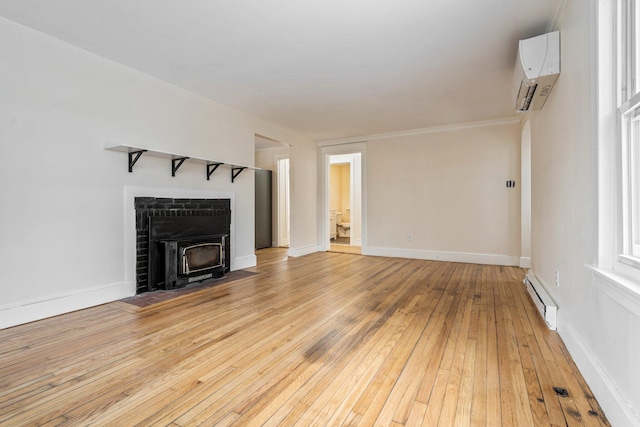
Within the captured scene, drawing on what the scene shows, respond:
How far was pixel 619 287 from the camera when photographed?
125 centimetres

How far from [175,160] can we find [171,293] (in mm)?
1588

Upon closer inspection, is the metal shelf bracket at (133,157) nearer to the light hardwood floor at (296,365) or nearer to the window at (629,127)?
the light hardwood floor at (296,365)

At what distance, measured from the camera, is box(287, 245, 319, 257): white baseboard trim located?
608 centimetres

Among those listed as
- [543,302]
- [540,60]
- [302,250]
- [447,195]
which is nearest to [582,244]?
[543,302]

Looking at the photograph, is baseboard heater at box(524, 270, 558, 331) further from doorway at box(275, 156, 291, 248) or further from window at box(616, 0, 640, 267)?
doorway at box(275, 156, 291, 248)

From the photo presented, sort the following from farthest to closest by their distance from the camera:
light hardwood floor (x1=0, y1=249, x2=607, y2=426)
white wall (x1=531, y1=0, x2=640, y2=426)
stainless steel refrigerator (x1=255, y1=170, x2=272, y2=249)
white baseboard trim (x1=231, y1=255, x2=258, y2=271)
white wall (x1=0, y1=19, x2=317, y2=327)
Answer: stainless steel refrigerator (x1=255, y1=170, x2=272, y2=249) → white baseboard trim (x1=231, y1=255, x2=258, y2=271) → white wall (x1=0, y1=19, x2=317, y2=327) → light hardwood floor (x1=0, y1=249, x2=607, y2=426) → white wall (x1=531, y1=0, x2=640, y2=426)

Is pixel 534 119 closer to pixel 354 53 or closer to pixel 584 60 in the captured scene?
pixel 584 60

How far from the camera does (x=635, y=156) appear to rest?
4.35 feet

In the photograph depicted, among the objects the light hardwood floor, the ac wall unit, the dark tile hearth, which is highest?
the ac wall unit

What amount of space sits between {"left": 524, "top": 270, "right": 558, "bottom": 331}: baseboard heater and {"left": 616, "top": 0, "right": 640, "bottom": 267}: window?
1.23 meters

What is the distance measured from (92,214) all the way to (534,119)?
485 cm

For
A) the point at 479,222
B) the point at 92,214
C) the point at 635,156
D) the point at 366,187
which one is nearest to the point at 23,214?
the point at 92,214

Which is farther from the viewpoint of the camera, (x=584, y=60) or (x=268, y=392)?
(x=584, y=60)

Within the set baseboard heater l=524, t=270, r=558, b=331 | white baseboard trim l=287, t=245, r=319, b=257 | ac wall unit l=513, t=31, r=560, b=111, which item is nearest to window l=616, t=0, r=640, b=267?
ac wall unit l=513, t=31, r=560, b=111
